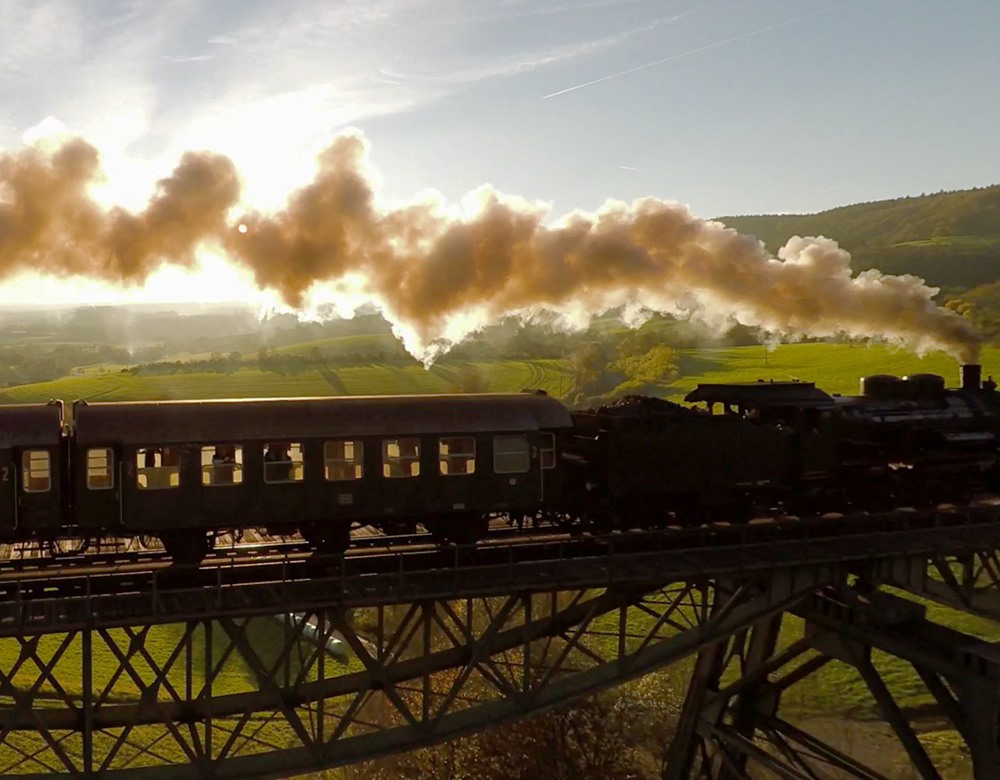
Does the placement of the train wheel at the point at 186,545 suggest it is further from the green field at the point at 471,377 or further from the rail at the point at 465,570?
the green field at the point at 471,377

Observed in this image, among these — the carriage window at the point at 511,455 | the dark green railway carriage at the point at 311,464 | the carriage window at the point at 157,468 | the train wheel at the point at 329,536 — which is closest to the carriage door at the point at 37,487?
the dark green railway carriage at the point at 311,464

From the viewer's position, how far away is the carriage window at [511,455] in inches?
635

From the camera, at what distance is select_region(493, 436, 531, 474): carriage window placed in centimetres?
1614

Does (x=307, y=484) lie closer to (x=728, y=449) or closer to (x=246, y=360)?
(x=728, y=449)

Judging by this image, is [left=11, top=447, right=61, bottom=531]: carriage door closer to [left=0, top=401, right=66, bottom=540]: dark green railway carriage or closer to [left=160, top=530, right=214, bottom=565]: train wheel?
[left=0, top=401, right=66, bottom=540]: dark green railway carriage

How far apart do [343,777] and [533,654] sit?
27.3ft

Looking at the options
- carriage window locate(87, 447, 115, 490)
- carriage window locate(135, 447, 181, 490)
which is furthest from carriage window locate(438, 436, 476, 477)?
carriage window locate(87, 447, 115, 490)

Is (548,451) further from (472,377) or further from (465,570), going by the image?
(472,377)

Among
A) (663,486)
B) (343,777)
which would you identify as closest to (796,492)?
(663,486)

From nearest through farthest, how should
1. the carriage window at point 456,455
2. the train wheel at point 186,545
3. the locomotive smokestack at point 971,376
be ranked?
the train wheel at point 186,545 → the carriage window at point 456,455 → the locomotive smokestack at point 971,376

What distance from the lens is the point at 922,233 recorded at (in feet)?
543

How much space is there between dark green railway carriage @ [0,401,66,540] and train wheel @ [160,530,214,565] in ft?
6.19

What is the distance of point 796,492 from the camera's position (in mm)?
19562

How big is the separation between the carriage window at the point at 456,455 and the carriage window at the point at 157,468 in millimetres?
4935
